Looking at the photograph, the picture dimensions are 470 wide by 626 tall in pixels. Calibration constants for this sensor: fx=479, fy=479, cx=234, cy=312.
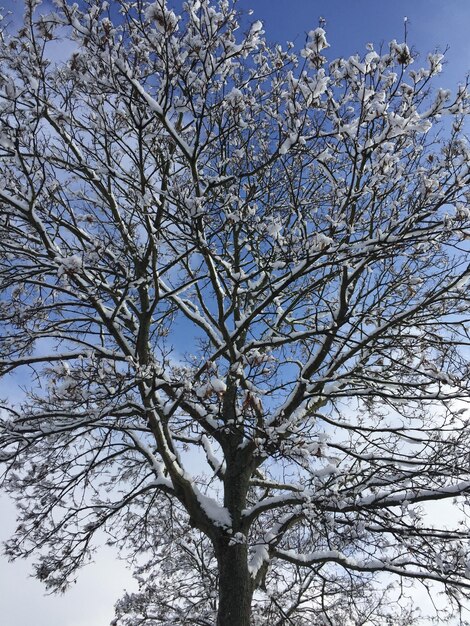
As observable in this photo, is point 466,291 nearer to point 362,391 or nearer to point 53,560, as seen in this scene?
point 362,391

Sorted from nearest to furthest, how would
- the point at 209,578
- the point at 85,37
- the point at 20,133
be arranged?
the point at 85,37 → the point at 20,133 → the point at 209,578

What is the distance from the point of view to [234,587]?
530 centimetres

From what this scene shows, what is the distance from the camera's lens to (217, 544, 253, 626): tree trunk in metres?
5.11

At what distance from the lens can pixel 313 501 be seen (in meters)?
4.73

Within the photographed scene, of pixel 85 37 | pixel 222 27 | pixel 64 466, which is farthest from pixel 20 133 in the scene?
pixel 64 466

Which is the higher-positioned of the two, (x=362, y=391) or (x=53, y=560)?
(x=362, y=391)

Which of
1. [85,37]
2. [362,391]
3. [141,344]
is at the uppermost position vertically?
[85,37]

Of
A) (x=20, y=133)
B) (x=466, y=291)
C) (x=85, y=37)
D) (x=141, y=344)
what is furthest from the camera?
(x=466, y=291)

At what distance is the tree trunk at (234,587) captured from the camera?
5.11 metres

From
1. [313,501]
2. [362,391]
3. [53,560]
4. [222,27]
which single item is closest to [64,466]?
[53,560]

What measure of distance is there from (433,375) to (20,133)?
4723 mm

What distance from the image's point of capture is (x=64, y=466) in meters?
5.97

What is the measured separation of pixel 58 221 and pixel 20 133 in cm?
119

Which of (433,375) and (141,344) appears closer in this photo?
A: (433,375)
